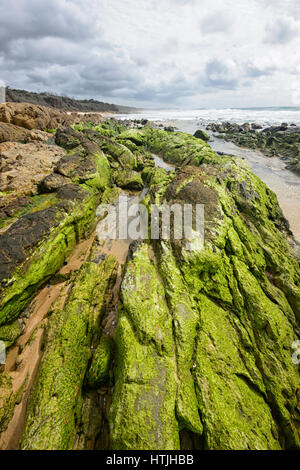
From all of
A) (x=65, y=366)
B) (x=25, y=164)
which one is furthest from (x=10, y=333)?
(x=25, y=164)

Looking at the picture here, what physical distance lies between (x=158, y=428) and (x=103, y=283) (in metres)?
3.78

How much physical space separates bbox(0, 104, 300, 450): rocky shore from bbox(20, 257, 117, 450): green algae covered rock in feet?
0.07

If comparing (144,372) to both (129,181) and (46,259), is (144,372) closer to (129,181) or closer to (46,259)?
(46,259)

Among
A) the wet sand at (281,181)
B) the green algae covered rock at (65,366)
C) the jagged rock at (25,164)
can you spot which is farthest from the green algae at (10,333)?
the wet sand at (281,181)

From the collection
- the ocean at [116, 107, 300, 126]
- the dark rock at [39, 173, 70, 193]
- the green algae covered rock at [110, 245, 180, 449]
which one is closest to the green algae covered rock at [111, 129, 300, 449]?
the green algae covered rock at [110, 245, 180, 449]

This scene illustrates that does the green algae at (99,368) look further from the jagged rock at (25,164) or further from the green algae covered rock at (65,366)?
the jagged rock at (25,164)

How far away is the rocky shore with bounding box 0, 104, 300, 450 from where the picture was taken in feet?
11.0

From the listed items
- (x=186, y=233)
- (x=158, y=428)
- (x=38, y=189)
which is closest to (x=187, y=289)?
(x=186, y=233)

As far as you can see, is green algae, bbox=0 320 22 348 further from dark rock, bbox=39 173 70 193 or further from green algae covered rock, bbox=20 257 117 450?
dark rock, bbox=39 173 70 193

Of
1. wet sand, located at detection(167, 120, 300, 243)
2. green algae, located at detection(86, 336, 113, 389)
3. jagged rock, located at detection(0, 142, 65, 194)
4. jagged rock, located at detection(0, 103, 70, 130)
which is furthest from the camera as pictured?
jagged rock, located at detection(0, 103, 70, 130)

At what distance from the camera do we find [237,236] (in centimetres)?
645

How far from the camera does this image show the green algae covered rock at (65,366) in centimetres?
334

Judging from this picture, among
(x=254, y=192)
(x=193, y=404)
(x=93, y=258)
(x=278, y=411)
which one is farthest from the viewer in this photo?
(x=254, y=192)

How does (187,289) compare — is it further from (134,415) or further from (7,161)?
(7,161)
